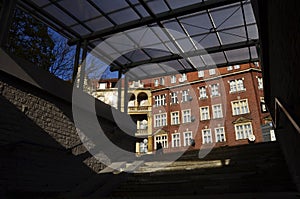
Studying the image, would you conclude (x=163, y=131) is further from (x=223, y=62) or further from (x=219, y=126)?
(x=223, y=62)

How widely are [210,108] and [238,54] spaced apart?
56.3 feet

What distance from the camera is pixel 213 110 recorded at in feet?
95.9

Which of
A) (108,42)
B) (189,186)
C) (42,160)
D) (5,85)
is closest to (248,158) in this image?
(189,186)

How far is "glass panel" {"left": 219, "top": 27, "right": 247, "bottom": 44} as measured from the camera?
11.0 m

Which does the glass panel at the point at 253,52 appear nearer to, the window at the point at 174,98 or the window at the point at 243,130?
the window at the point at 243,130

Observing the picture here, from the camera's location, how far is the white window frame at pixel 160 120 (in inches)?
1264

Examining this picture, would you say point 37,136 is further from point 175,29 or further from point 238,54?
→ point 238,54

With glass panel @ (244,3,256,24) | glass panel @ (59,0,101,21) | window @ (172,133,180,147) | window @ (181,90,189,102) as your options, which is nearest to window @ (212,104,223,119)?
window @ (181,90,189,102)

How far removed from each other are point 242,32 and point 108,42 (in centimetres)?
675

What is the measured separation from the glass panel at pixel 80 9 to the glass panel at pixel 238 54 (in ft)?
24.8

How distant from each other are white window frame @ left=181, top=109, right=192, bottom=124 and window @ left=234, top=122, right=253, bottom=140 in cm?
608

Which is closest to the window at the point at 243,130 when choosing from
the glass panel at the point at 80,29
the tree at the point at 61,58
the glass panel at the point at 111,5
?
the tree at the point at 61,58

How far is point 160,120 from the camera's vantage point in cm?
3250

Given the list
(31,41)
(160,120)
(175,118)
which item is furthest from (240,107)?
(31,41)
